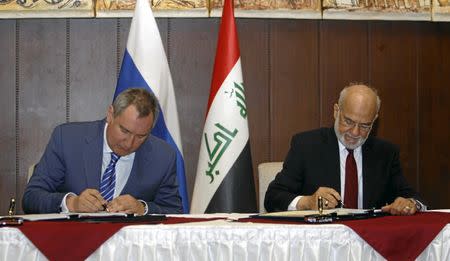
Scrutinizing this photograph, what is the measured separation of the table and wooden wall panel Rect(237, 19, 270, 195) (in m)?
2.49

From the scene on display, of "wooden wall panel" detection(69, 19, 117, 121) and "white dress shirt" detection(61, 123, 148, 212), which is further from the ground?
"wooden wall panel" detection(69, 19, 117, 121)

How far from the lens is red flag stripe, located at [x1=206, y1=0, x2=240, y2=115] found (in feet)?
15.5

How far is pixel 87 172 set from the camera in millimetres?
3646

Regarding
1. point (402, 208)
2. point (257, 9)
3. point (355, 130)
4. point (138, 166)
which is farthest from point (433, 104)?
point (138, 166)

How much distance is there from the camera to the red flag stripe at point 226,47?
4.72 meters

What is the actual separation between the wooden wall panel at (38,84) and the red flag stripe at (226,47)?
3.31 feet

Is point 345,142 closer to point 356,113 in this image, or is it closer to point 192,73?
point 356,113

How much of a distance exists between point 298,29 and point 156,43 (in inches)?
40.1

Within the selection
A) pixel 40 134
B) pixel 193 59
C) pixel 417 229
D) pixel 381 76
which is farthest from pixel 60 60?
pixel 417 229

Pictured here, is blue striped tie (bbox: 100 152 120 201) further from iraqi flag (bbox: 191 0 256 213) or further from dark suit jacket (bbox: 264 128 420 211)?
iraqi flag (bbox: 191 0 256 213)

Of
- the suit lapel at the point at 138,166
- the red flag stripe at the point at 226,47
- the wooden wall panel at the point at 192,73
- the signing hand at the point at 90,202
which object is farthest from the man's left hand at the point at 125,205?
the wooden wall panel at the point at 192,73

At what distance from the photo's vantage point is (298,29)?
17.3 feet

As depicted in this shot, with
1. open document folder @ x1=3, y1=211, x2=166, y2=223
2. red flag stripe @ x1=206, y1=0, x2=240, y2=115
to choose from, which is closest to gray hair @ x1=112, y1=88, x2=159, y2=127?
open document folder @ x1=3, y1=211, x2=166, y2=223

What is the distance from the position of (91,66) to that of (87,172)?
1595mm
